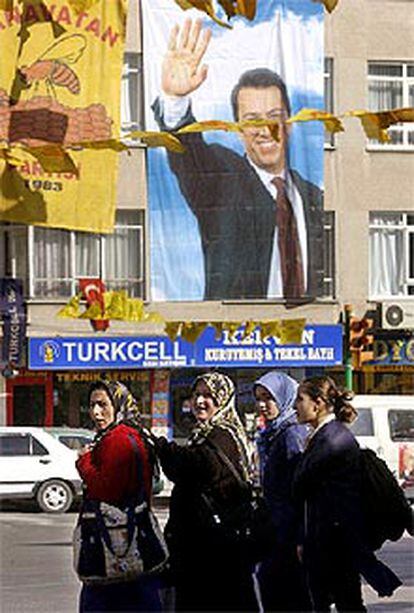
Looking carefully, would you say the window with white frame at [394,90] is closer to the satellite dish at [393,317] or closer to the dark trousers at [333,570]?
the satellite dish at [393,317]

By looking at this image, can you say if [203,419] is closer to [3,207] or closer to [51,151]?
[51,151]

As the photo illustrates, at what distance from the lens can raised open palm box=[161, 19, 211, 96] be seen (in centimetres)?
3469

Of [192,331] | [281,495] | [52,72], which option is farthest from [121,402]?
[52,72]

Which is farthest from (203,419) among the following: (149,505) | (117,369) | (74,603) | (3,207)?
(117,369)

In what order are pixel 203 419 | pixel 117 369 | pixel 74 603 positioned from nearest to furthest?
pixel 203 419 < pixel 74 603 < pixel 117 369

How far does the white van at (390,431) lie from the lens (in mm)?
27953

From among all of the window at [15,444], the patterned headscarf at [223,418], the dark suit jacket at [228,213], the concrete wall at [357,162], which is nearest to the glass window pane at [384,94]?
the concrete wall at [357,162]

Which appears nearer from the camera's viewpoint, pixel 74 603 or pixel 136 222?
pixel 74 603

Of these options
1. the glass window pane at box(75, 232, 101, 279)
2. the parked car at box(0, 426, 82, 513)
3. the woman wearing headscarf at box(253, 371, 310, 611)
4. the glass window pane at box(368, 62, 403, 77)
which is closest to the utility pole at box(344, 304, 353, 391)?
the glass window pane at box(368, 62, 403, 77)

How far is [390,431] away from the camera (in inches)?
1107

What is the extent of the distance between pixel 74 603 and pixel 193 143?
72.7 ft

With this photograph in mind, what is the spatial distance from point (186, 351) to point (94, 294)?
7.21ft

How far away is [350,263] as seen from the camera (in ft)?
118

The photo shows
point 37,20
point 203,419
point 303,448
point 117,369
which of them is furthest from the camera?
point 117,369
